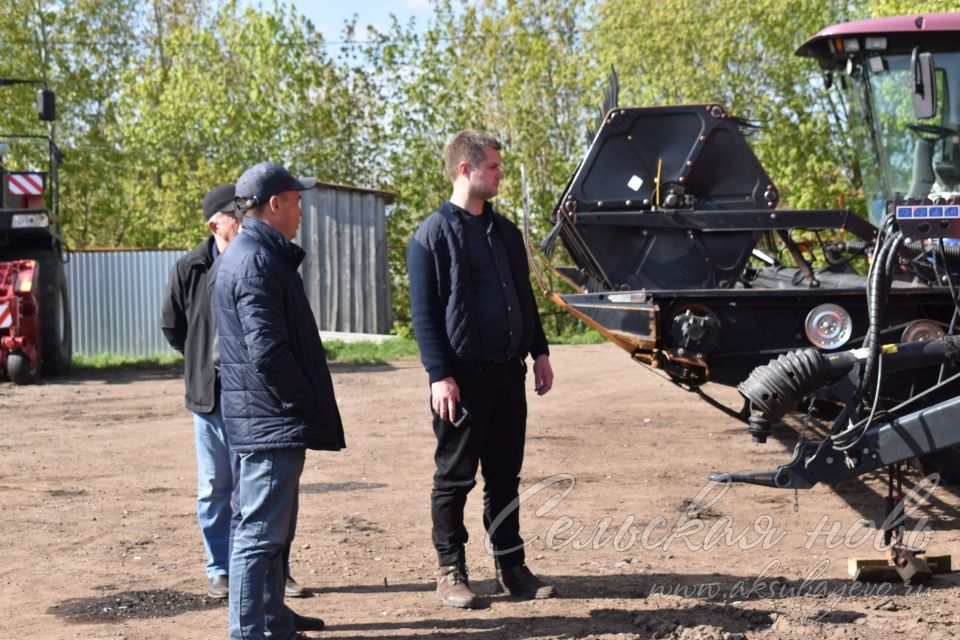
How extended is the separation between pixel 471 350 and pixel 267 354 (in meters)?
1.16

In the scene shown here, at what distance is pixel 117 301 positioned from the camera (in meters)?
20.4

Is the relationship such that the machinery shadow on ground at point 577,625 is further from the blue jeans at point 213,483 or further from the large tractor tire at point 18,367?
the large tractor tire at point 18,367

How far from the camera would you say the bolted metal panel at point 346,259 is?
70.3 ft

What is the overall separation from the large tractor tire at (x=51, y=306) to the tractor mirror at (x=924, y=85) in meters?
10.5

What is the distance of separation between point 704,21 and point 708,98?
2220 millimetres

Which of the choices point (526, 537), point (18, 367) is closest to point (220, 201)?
point (526, 537)

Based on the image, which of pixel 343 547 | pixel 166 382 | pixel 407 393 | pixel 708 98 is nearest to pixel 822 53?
pixel 343 547

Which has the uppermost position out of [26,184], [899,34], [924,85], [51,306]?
[899,34]

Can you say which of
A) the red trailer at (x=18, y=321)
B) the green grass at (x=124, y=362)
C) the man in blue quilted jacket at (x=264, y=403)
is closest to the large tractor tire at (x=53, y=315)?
the red trailer at (x=18, y=321)

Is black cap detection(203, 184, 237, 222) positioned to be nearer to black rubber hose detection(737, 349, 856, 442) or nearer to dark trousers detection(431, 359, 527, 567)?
dark trousers detection(431, 359, 527, 567)

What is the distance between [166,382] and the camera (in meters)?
15.2

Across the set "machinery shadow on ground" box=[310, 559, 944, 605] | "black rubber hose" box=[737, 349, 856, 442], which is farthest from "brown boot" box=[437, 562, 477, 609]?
"black rubber hose" box=[737, 349, 856, 442]

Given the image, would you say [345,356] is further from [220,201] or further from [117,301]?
[220,201]

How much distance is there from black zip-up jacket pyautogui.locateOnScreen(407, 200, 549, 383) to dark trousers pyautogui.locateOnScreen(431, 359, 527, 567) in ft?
0.38
